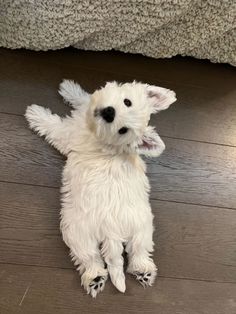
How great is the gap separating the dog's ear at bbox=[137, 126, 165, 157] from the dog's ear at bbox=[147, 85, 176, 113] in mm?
74

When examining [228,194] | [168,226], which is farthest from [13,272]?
[228,194]

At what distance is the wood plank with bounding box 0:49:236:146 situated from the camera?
141cm

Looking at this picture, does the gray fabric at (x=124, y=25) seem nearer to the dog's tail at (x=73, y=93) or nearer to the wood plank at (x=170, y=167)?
the dog's tail at (x=73, y=93)

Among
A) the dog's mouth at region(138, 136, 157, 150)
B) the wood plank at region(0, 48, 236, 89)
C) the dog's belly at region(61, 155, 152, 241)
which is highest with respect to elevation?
the wood plank at region(0, 48, 236, 89)

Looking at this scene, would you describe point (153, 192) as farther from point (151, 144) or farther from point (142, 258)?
point (151, 144)

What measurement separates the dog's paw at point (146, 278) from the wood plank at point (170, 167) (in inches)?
10.0

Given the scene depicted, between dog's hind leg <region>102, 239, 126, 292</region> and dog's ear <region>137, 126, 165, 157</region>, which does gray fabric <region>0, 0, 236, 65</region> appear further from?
dog's hind leg <region>102, 239, 126, 292</region>

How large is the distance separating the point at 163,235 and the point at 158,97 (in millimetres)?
482

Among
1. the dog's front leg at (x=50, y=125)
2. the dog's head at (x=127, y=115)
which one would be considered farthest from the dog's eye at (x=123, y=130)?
the dog's front leg at (x=50, y=125)

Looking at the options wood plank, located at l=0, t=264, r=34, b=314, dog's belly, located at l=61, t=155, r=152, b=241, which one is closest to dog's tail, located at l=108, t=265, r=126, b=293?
dog's belly, located at l=61, t=155, r=152, b=241

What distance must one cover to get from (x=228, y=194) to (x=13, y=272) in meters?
0.75

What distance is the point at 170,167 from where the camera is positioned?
146 centimetres

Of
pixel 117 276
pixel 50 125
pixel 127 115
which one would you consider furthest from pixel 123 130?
pixel 117 276

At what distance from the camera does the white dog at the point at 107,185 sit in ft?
3.63
